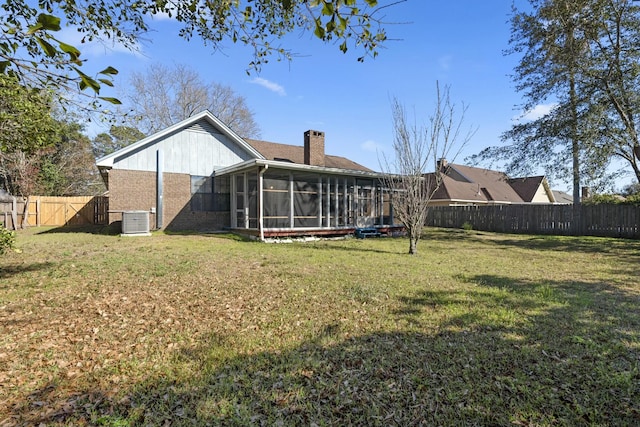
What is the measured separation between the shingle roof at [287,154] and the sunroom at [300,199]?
14.1 ft

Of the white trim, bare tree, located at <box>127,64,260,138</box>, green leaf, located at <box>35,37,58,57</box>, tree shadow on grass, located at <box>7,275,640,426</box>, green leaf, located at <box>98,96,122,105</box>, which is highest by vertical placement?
bare tree, located at <box>127,64,260,138</box>

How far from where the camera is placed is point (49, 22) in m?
1.38

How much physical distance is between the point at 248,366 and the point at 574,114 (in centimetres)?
1544

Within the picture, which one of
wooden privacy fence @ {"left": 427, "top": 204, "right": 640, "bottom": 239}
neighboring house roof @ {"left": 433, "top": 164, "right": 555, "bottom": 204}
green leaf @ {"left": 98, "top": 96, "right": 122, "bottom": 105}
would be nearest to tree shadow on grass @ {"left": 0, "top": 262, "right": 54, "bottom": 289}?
green leaf @ {"left": 98, "top": 96, "right": 122, "bottom": 105}

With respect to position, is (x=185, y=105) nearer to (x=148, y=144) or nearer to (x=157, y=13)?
(x=148, y=144)

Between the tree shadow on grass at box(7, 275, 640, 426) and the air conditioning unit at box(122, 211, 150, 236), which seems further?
the air conditioning unit at box(122, 211, 150, 236)

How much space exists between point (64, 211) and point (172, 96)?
499 inches

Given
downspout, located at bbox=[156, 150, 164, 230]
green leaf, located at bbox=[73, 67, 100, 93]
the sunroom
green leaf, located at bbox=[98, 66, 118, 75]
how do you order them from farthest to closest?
downspout, located at bbox=[156, 150, 164, 230] < the sunroom < green leaf, located at bbox=[98, 66, 118, 75] < green leaf, located at bbox=[73, 67, 100, 93]

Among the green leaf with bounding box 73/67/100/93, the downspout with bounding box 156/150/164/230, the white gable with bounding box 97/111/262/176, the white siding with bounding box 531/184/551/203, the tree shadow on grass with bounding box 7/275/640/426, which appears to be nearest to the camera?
the green leaf with bounding box 73/67/100/93

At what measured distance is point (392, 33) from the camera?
10.7 ft

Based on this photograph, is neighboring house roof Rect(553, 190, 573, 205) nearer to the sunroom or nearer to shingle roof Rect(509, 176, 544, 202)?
shingle roof Rect(509, 176, 544, 202)

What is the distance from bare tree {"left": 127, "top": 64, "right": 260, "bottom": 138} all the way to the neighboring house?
65.2ft

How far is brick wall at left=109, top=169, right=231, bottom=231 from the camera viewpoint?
1347 cm

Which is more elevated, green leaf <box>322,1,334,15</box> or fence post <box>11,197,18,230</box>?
green leaf <box>322,1,334,15</box>
